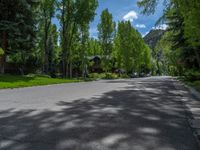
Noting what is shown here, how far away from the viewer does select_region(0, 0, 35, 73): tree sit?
1277 inches

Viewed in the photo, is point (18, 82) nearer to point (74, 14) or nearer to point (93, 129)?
point (93, 129)

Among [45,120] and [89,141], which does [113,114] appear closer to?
[45,120]

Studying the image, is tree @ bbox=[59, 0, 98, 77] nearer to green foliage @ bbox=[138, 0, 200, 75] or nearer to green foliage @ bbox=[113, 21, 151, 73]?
green foliage @ bbox=[138, 0, 200, 75]

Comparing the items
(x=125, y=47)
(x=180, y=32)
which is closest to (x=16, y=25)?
(x=180, y=32)

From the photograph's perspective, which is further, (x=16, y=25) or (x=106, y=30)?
(x=106, y=30)

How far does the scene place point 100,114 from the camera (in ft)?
27.3

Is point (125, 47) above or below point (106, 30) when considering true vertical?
below

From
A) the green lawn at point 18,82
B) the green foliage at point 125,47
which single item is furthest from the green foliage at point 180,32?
the green foliage at point 125,47

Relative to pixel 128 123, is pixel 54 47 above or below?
above

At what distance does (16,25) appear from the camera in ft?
107

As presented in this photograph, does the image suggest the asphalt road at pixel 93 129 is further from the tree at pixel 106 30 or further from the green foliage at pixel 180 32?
the tree at pixel 106 30

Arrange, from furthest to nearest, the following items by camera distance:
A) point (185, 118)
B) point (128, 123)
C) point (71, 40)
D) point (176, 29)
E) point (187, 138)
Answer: point (71, 40) → point (176, 29) → point (185, 118) → point (128, 123) → point (187, 138)

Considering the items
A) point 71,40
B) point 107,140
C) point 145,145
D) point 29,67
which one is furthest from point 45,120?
point 29,67

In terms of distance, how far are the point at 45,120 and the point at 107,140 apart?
209 centimetres
